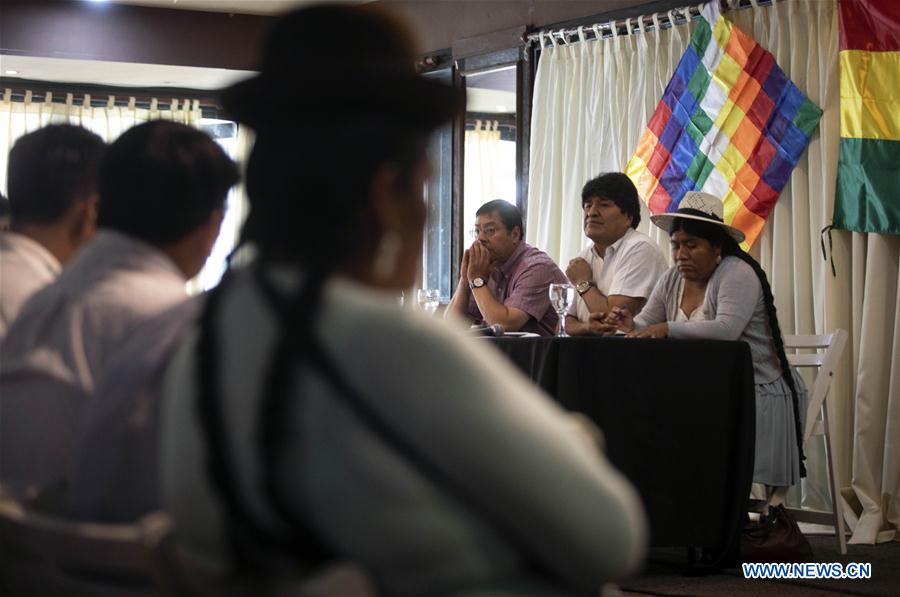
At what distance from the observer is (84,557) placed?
3.12ft

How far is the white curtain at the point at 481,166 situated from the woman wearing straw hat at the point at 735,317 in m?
2.53

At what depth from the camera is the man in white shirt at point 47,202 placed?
72.8 inches

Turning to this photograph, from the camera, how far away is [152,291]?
1385 mm

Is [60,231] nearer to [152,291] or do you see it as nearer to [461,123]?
[152,291]

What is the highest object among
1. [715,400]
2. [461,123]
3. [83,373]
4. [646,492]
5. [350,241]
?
[461,123]

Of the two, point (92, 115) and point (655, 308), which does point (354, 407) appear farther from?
point (92, 115)

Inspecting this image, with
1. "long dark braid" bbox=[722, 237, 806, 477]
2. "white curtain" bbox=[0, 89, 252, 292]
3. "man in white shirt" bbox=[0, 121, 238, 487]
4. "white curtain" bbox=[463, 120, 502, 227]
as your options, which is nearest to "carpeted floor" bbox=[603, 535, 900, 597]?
"long dark braid" bbox=[722, 237, 806, 477]

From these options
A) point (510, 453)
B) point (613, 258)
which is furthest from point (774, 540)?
point (510, 453)

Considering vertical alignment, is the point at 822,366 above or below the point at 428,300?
below

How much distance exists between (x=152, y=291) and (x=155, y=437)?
291 mm

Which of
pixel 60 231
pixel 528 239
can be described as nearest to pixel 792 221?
pixel 528 239

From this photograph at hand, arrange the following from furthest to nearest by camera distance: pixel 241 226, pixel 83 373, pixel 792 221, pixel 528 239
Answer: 1. pixel 528 239
2. pixel 792 221
3. pixel 83 373
4. pixel 241 226

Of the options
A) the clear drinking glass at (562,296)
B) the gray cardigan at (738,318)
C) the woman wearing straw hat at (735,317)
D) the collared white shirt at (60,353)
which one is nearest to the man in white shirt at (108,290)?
the collared white shirt at (60,353)

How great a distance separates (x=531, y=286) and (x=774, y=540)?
134 centimetres
